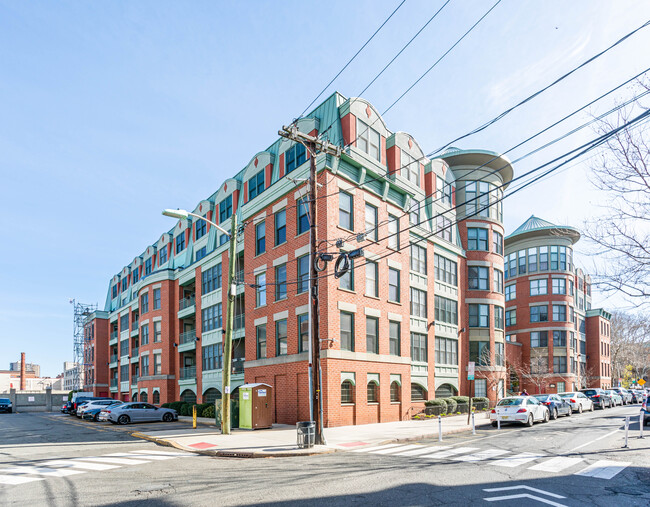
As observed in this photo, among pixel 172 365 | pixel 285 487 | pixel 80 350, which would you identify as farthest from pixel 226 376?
pixel 80 350

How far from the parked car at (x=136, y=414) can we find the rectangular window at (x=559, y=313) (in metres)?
39.7

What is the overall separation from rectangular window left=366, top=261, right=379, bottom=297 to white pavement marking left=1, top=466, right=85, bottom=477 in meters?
17.5

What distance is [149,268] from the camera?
5503cm

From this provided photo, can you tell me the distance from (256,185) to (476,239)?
18311 millimetres

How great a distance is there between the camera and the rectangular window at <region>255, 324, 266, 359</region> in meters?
29.7

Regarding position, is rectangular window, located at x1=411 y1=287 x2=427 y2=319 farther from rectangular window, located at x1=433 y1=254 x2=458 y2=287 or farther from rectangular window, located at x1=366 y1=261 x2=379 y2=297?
rectangular window, located at x1=366 y1=261 x2=379 y2=297

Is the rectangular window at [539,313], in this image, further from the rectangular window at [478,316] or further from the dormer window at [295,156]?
the dormer window at [295,156]

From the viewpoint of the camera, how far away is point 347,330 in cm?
2580

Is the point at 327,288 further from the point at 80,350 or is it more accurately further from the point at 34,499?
the point at 80,350

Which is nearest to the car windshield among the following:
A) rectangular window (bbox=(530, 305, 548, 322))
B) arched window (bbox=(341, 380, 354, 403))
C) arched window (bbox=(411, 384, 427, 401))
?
arched window (bbox=(341, 380, 354, 403))

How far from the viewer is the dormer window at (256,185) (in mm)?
32156

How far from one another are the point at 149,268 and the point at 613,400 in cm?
4562

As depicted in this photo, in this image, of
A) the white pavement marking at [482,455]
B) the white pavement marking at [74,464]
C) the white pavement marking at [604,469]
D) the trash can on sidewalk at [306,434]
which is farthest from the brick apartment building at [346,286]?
the white pavement marking at [74,464]

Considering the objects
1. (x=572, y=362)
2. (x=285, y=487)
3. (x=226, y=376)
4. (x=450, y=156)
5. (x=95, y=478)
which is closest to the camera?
(x=285, y=487)
